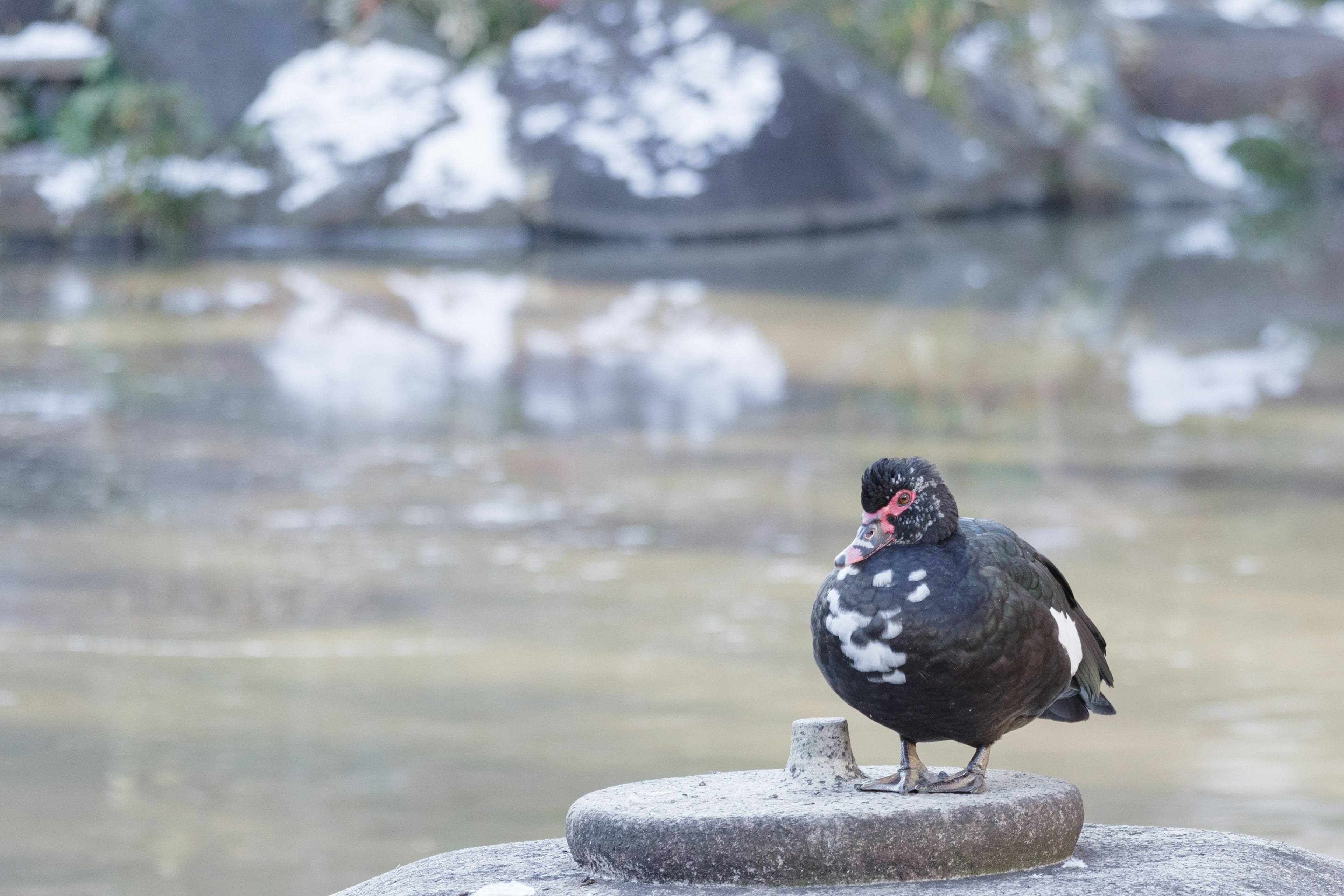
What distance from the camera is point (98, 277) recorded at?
11.9m

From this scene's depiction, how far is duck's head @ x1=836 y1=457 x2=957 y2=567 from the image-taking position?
2.23m

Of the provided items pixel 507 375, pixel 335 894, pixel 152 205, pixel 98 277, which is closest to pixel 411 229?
pixel 152 205

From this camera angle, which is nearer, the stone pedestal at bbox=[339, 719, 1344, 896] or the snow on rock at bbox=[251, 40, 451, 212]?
the stone pedestal at bbox=[339, 719, 1344, 896]

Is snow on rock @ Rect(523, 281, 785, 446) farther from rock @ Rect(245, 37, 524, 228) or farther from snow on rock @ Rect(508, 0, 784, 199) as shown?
snow on rock @ Rect(508, 0, 784, 199)

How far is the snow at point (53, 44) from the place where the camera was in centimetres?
1647

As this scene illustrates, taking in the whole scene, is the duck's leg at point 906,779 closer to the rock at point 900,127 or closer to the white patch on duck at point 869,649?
the white patch on duck at point 869,649

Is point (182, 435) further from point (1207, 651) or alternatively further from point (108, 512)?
point (1207, 651)

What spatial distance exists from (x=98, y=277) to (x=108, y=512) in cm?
703

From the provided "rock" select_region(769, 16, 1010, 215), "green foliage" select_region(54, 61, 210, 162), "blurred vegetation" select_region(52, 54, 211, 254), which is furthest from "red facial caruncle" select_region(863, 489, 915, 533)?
"rock" select_region(769, 16, 1010, 215)

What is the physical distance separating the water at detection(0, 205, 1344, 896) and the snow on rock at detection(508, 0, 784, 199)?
17.1ft

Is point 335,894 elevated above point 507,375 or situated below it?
below

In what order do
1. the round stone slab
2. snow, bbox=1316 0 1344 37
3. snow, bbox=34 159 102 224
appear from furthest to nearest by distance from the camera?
snow, bbox=1316 0 1344 37 → snow, bbox=34 159 102 224 → the round stone slab

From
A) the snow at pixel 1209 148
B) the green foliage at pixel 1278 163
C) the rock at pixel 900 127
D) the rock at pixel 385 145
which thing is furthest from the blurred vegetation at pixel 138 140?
the green foliage at pixel 1278 163

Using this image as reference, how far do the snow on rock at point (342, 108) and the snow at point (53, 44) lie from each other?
2.08 metres
